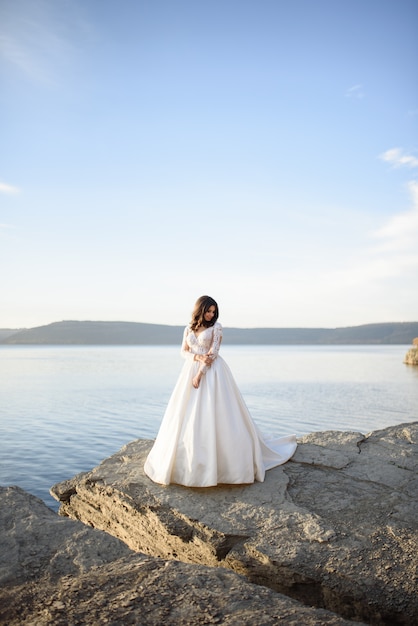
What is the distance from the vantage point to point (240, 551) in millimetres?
4066

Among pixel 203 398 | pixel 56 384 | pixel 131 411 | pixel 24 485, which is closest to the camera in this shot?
pixel 203 398

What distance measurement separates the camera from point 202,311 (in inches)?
227

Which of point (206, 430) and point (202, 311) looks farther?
point (202, 311)

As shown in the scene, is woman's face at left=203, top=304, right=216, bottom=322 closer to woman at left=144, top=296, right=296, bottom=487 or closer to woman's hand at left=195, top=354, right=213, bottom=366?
woman at left=144, top=296, right=296, bottom=487

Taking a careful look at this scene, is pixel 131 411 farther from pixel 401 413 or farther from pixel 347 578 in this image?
pixel 347 578

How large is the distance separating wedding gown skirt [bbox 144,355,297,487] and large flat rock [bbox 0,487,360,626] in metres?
1.53

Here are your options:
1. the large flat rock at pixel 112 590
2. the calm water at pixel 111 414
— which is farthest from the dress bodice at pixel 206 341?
the calm water at pixel 111 414

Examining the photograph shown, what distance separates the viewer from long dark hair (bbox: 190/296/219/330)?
18.9 ft

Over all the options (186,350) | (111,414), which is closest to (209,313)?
(186,350)

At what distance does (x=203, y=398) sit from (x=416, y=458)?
2.92m

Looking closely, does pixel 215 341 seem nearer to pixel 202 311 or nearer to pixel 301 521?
pixel 202 311

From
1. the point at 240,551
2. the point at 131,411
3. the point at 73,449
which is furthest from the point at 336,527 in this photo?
the point at 131,411

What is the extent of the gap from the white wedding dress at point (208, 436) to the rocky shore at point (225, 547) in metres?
0.17

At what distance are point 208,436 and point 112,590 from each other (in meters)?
2.52
